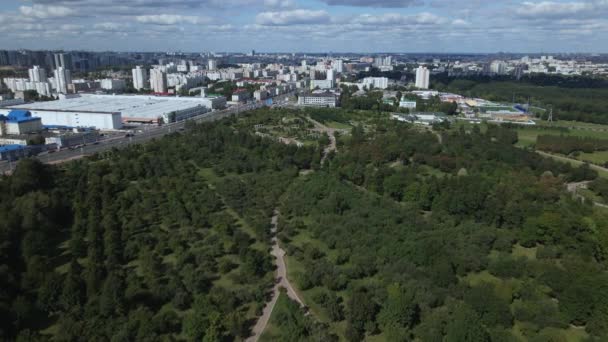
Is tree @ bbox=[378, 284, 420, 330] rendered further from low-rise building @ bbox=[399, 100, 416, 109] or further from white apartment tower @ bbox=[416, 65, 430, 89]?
white apartment tower @ bbox=[416, 65, 430, 89]

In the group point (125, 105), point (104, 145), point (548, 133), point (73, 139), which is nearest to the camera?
point (73, 139)

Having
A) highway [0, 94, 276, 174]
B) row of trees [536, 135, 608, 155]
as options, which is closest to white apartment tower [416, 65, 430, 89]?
highway [0, 94, 276, 174]

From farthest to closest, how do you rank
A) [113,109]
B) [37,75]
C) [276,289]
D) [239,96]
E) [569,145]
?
[37,75] < [239,96] < [113,109] < [569,145] < [276,289]

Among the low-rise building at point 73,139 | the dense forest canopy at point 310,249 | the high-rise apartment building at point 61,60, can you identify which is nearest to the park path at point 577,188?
the dense forest canopy at point 310,249

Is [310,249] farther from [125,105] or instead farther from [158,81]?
[158,81]

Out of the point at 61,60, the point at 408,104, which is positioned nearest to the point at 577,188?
the point at 408,104

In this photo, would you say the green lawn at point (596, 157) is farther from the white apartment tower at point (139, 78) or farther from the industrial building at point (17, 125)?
the white apartment tower at point (139, 78)
